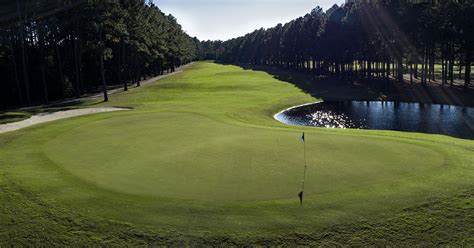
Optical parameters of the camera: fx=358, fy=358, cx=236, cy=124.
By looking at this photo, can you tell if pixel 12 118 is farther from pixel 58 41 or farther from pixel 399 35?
pixel 399 35

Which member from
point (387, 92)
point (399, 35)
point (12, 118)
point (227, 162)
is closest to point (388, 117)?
point (387, 92)

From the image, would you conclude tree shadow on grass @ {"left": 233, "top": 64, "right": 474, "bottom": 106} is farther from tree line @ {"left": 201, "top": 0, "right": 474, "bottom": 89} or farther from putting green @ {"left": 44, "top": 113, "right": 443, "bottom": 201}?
putting green @ {"left": 44, "top": 113, "right": 443, "bottom": 201}

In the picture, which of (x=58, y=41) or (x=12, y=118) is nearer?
(x=12, y=118)

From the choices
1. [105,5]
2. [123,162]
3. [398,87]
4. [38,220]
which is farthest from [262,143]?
[398,87]

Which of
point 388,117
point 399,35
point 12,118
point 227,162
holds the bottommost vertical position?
point 388,117

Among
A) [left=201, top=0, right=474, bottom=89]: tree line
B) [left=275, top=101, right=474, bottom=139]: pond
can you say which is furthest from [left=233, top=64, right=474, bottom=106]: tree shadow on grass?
[left=275, top=101, right=474, bottom=139]: pond

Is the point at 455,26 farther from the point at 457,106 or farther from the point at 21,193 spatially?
the point at 21,193
